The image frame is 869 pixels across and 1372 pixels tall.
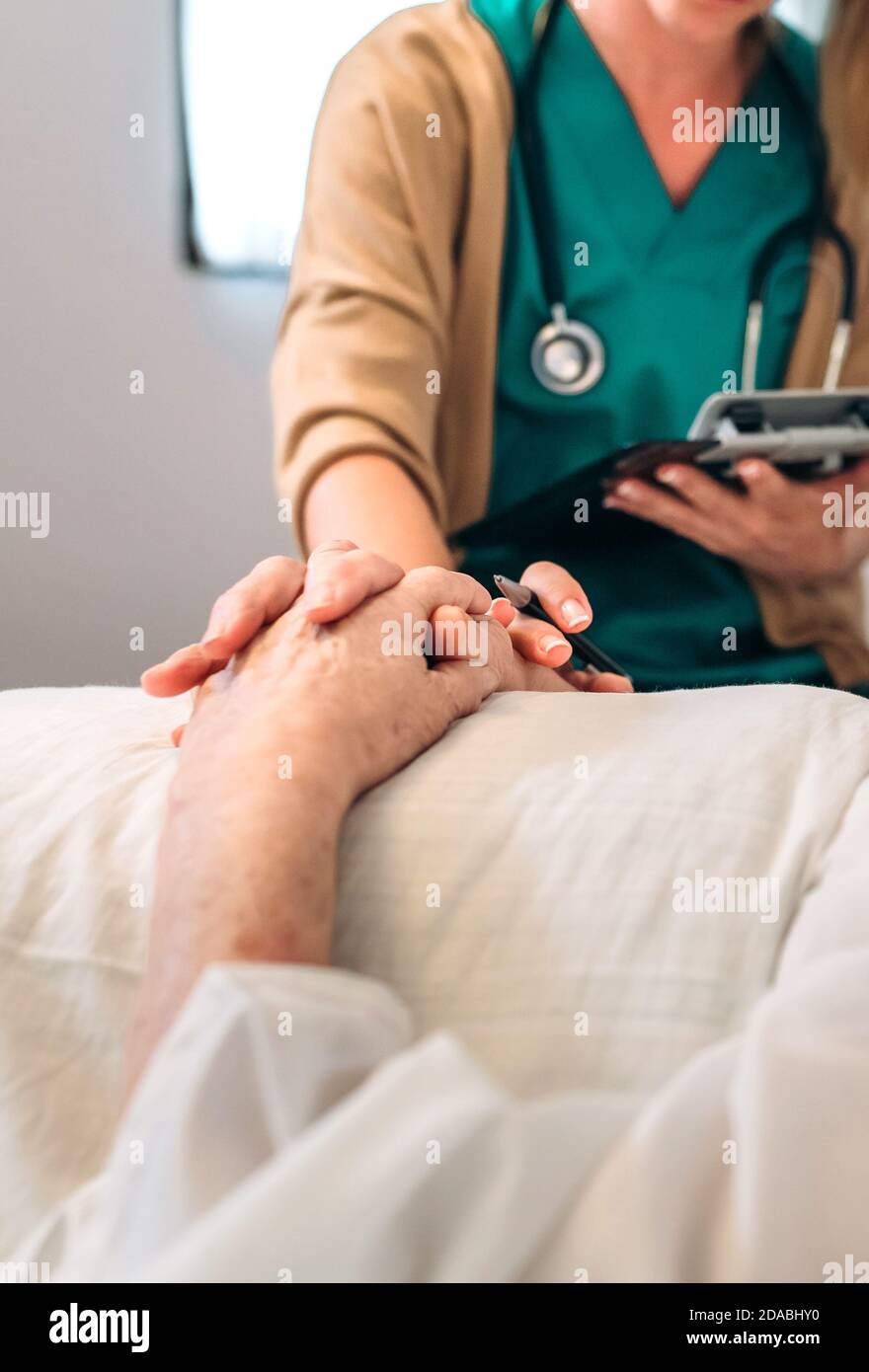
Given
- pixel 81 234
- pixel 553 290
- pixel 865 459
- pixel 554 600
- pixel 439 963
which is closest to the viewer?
pixel 439 963

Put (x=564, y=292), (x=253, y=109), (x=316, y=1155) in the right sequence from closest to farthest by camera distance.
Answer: (x=316, y=1155)
(x=564, y=292)
(x=253, y=109)

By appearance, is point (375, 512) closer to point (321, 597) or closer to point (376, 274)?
point (376, 274)

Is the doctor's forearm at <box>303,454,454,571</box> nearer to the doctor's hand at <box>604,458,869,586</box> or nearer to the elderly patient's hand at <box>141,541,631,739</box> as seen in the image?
the doctor's hand at <box>604,458,869,586</box>

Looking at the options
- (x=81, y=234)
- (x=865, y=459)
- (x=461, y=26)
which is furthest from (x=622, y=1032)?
(x=81, y=234)

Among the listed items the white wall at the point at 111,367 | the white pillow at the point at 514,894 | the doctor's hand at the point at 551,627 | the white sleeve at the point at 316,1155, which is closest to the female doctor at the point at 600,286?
the doctor's hand at the point at 551,627

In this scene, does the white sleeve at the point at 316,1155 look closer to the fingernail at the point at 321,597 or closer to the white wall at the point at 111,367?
the fingernail at the point at 321,597

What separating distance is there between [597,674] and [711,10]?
0.91m

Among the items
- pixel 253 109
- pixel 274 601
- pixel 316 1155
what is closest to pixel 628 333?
pixel 253 109

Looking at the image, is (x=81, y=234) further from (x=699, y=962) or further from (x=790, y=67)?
(x=699, y=962)

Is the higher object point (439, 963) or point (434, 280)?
point (434, 280)

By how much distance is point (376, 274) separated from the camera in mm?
1225

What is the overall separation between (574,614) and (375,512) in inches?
12.9

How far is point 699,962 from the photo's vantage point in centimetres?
43

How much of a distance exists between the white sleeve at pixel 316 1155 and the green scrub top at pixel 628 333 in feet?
3.17
